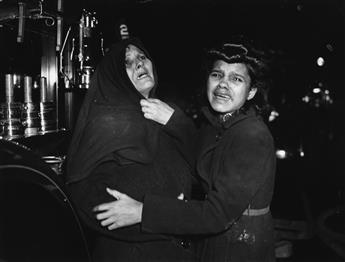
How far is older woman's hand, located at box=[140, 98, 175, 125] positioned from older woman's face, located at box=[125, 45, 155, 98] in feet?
0.50

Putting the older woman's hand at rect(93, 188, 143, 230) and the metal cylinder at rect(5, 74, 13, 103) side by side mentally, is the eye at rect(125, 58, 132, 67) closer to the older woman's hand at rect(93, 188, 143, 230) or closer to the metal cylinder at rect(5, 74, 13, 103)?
the older woman's hand at rect(93, 188, 143, 230)

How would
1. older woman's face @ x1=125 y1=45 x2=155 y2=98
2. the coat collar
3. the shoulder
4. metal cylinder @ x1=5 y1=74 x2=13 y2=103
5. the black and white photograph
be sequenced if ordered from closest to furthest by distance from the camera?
the black and white photograph
the shoulder
the coat collar
older woman's face @ x1=125 y1=45 x2=155 y2=98
metal cylinder @ x1=5 y1=74 x2=13 y2=103

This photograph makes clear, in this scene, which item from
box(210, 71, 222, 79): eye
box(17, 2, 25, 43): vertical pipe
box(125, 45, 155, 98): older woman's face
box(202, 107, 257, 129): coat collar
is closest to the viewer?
box(202, 107, 257, 129): coat collar

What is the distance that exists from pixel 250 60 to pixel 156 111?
0.60 meters

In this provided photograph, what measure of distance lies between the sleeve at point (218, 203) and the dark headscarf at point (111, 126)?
0.87 ft

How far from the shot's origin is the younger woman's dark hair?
1.85 meters

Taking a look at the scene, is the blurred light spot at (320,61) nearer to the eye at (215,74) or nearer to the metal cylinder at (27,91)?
the eye at (215,74)

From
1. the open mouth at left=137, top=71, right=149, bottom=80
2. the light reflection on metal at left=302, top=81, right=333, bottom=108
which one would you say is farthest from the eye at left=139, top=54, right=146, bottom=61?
the light reflection on metal at left=302, top=81, right=333, bottom=108

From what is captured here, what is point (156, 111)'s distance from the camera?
1.88m

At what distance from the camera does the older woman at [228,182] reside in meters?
1.55

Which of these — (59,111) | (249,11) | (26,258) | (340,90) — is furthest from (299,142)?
(26,258)

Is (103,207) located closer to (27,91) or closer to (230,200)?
(230,200)

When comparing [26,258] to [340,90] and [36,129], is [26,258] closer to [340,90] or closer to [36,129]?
[36,129]

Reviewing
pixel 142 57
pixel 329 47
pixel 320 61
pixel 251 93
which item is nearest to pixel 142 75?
pixel 142 57
